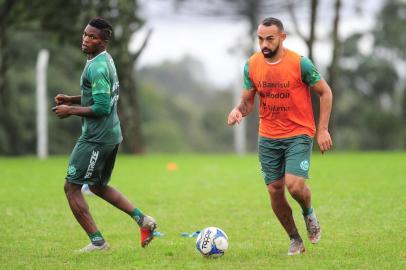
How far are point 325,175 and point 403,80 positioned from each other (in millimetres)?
42975

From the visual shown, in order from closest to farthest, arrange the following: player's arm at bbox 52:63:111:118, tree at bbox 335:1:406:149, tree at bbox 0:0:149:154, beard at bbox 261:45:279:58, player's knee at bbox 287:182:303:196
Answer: player's knee at bbox 287:182:303:196 → beard at bbox 261:45:279:58 → player's arm at bbox 52:63:111:118 → tree at bbox 0:0:149:154 → tree at bbox 335:1:406:149

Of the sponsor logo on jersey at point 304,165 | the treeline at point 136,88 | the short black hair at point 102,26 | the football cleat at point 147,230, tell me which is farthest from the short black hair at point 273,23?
the treeline at point 136,88

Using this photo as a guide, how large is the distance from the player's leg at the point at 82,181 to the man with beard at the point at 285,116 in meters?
1.55

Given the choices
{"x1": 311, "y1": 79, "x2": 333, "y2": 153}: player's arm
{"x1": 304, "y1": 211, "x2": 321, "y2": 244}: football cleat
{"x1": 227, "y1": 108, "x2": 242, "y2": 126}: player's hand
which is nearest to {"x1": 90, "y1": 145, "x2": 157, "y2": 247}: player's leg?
{"x1": 227, "y1": 108, "x2": 242, "y2": 126}: player's hand

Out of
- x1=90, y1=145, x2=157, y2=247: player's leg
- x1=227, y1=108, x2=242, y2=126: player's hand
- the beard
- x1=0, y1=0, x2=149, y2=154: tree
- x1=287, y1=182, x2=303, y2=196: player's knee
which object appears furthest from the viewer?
x1=0, y1=0, x2=149, y2=154: tree

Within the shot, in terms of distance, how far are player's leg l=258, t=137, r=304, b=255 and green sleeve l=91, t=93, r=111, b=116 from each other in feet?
5.42

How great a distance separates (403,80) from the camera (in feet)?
196

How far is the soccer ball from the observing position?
829 cm

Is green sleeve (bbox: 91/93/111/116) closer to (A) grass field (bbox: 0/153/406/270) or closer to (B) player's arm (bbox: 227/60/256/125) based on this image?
(B) player's arm (bbox: 227/60/256/125)

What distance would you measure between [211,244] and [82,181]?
1601 millimetres

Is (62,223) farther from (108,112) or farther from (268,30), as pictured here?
(268,30)

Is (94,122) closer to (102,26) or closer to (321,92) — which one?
(102,26)

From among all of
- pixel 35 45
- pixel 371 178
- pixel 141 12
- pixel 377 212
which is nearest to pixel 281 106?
pixel 377 212

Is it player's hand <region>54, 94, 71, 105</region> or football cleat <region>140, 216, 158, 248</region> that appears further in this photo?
football cleat <region>140, 216, 158, 248</region>
